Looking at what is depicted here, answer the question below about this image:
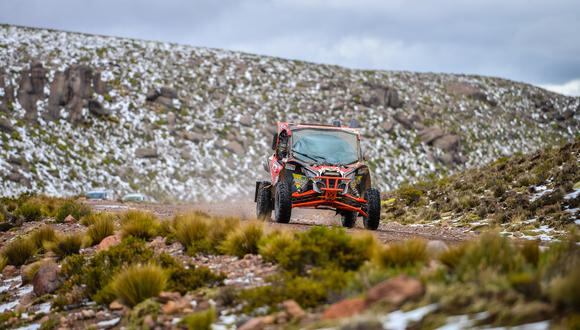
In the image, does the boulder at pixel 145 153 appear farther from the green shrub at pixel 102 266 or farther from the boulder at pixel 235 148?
the green shrub at pixel 102 266

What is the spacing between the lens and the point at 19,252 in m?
13.2

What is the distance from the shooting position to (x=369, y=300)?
5.88m

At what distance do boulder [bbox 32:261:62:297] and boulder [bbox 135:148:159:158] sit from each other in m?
43.4

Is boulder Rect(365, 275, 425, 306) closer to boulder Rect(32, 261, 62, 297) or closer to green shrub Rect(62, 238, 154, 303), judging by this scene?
green shrub Rect(62, 238, 154, 303)

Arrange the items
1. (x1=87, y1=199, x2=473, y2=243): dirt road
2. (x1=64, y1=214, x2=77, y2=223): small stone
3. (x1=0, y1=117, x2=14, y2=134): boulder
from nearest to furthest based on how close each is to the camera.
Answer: (x1=87, y1=199, x2=473, y2=243): dirt road < (x1=64, y1=214, x2=77, y2=223): small stone < (x1=0, y1=117, x2=14, y2=134): boulder

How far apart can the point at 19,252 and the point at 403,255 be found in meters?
9.02

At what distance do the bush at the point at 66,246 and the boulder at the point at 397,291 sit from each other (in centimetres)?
820

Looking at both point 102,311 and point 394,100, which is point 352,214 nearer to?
point 102,311

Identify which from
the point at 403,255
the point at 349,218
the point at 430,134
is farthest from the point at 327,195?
the point at 430,134

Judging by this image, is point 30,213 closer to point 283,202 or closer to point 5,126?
point 283,202

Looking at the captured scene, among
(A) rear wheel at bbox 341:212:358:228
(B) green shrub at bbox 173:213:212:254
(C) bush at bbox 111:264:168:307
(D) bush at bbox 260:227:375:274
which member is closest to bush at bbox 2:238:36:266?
(B) green shrub at bbox 173:213:212:254

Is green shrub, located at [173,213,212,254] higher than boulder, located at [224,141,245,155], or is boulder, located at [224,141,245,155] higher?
boulder, located at [224,141,245,155]

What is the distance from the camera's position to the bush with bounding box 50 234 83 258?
41.0 feet

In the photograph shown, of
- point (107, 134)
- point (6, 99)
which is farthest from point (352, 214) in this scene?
point (6, 99)
